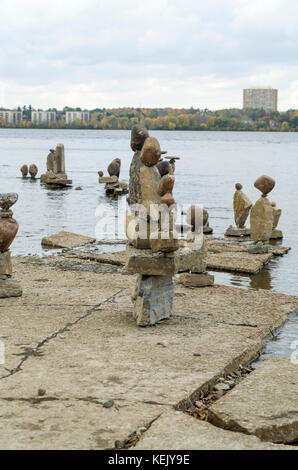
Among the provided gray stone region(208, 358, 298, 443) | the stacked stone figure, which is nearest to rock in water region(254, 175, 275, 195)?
gray stone region(208, 358, 298, 443)

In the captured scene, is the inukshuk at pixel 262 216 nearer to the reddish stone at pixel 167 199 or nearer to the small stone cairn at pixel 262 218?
the small stone cairn at pixel 262 218

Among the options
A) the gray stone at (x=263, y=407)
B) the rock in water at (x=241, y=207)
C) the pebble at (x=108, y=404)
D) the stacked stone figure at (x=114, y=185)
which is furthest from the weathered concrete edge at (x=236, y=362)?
the stacked stone figure at (x=114, y=185)

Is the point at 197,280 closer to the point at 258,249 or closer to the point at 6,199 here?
the point at 6,199

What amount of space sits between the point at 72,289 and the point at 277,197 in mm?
20750

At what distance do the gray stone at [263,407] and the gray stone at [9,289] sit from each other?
3.65m

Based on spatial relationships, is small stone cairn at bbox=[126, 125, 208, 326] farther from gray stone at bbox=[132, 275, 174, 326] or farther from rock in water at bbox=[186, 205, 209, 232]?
rock in water at bbox=[186, 205, 209, 232]

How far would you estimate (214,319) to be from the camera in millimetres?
7367

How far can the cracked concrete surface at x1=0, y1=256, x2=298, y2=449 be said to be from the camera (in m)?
4.56

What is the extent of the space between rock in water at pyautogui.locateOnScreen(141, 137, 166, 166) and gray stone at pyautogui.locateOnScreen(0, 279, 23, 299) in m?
2.50

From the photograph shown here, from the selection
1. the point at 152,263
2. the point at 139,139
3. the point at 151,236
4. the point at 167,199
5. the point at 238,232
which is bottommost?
the point at 238,232

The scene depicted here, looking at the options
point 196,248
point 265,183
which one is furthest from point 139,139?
point 265,183

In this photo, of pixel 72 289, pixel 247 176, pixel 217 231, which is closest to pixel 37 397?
pixel 72 289

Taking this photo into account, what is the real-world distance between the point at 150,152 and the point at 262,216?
19.3ft

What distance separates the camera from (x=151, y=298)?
685cm
